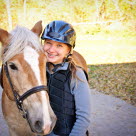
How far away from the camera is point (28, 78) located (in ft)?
4.89

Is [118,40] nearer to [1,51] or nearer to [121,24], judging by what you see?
[121,24]

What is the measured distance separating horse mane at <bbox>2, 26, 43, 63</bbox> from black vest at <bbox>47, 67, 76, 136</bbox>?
16.4 inches

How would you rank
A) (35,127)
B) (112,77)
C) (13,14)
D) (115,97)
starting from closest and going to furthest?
(35,127) < (115,97) < (112,77) < (13,14)

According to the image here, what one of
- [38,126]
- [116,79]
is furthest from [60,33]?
[116,79]

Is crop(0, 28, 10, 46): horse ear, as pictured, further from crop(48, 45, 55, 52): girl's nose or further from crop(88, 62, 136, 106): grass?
crop(88, 62, 136, 106): grass

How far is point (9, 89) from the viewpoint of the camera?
5.79ft

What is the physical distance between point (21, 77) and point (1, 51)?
460 millimetres

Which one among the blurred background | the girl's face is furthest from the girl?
the blurred background

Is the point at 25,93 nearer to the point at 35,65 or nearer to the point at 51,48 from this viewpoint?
the point at 35,65

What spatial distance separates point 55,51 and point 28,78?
59 centimetres

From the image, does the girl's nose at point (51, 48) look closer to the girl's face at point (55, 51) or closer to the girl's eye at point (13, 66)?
the girl's face at point (55, 51)

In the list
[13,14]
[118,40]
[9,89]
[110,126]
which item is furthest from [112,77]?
[13,14]

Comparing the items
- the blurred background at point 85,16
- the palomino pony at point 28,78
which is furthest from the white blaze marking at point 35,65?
the blurred background at point 85,16

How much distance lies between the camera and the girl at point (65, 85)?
1729 millimetres
